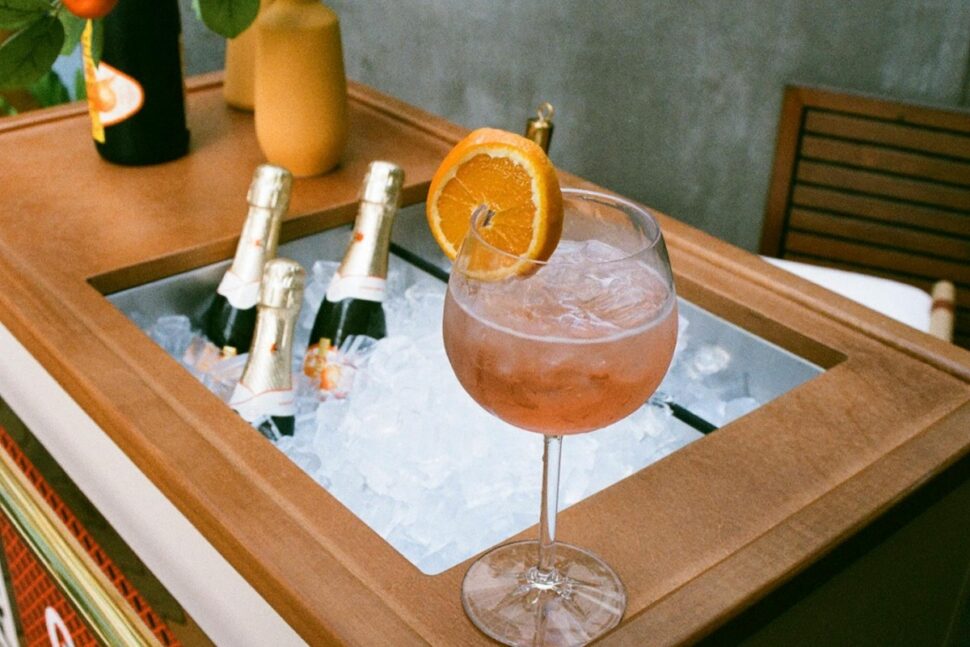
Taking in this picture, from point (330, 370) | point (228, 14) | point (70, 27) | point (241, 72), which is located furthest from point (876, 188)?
point (70, 27)

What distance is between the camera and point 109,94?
51.2 inches

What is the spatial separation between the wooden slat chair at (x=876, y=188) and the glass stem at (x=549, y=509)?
5.75 ft

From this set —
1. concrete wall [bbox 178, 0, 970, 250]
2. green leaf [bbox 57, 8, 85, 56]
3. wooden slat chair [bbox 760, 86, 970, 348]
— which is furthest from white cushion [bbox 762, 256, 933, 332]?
green leaf [bbox 57, 8, 85, 56]

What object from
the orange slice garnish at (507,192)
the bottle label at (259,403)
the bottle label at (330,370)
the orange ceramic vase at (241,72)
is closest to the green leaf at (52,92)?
the orange ceramic vase at (241,72)

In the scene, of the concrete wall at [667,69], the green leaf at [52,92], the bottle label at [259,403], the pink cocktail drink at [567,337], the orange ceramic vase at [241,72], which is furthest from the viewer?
the green leaf at [52,92]

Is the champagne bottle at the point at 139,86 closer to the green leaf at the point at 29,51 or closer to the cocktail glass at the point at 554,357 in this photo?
the green leaf at the point at 29,51

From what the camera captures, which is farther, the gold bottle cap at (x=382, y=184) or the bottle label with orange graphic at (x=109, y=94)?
the bottle label with orange graphic at (x=109, y=94)

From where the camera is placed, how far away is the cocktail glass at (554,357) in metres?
0.63

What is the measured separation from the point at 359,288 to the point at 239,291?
137 mm

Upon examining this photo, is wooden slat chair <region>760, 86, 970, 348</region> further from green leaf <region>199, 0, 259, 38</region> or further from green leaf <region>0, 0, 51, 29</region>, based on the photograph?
green leaf <region>0, 0, 51, 29</region>

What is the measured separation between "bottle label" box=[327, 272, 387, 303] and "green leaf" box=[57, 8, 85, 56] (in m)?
0.36

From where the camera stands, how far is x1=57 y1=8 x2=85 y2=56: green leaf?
933 mm

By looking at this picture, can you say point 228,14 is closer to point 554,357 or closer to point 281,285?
point 281,285

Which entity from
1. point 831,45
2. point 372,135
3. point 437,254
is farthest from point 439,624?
point 831,45
